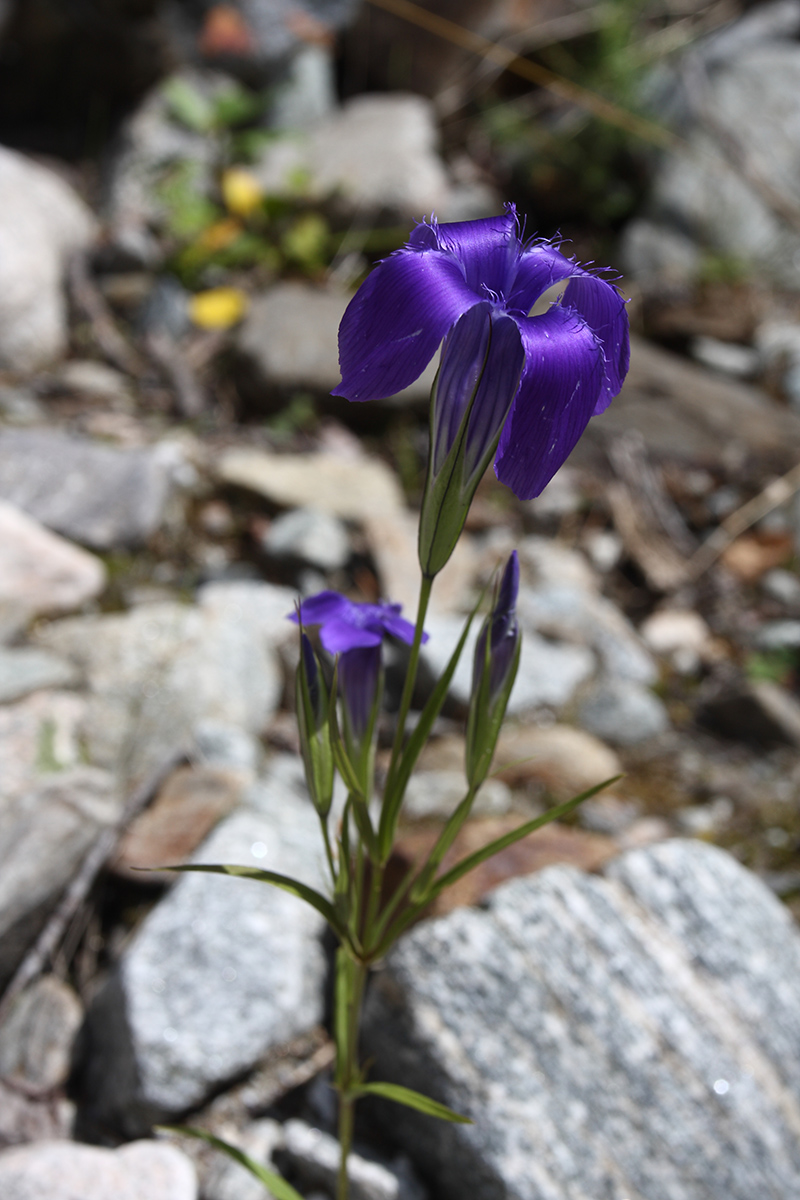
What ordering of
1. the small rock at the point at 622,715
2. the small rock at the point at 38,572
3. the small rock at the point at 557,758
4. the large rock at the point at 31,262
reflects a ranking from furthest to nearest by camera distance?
the large rock at the point at 31,262 < the small rock at the point at 622,715 < the small rock at the point at 38,572 < the small rock at the point at 557,758

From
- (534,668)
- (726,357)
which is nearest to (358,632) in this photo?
(534,668)

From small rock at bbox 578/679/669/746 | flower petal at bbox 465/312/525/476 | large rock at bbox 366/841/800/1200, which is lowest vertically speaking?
small rock at bbox 578/679/669/746

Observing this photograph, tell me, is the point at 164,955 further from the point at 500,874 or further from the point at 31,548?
the point at 31,548

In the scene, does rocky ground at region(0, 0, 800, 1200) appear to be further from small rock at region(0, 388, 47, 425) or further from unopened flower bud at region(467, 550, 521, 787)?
unopened flower bud at region(467, 550, 521, 787)

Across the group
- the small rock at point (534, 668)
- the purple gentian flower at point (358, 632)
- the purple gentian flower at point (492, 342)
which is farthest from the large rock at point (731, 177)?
the purple gentian flower at point (492, 342)

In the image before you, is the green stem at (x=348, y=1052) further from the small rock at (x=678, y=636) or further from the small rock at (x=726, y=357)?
the small rock at (x=726, y=357)

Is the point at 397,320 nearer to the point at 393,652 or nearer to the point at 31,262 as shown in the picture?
the point at 393,652

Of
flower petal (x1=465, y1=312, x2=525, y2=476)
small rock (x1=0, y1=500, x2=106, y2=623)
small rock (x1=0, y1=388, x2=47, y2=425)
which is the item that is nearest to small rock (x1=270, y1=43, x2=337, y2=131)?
small rock (x1=0, y1=388, x2=47, y2=425)
